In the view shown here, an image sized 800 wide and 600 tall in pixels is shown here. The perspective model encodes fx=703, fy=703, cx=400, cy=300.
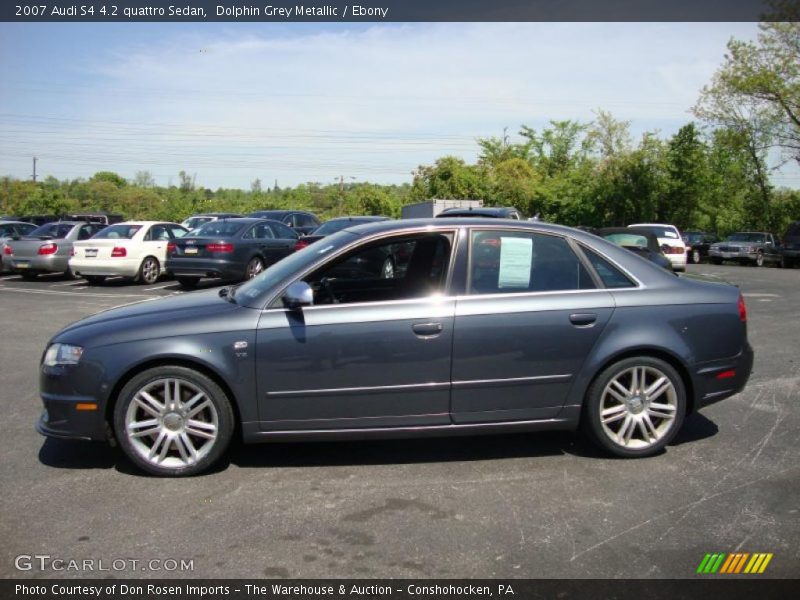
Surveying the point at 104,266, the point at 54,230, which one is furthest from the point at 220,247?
the point at 54,230

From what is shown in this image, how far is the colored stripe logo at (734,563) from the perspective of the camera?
10.8 ft

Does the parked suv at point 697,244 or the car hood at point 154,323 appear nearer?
the car hood at point 154,323

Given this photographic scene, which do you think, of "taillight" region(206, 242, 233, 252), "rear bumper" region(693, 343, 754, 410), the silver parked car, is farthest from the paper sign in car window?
the silver parked car

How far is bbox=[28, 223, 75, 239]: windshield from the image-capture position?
712 inches

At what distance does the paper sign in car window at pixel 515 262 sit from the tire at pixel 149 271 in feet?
44.5

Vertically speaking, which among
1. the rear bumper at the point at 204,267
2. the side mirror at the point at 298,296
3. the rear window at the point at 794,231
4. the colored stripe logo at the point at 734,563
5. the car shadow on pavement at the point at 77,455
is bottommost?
the car shadow on pavement at the point at 77,455

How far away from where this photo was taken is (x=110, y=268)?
53.2 ft

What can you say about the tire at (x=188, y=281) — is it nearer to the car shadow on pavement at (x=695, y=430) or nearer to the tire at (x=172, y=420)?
the tire at (x=172, y=420)

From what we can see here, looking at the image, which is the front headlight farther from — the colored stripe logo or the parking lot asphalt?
the colored stripe logo

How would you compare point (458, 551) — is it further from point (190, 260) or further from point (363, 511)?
point (190, 260)

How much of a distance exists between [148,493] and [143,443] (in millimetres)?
386

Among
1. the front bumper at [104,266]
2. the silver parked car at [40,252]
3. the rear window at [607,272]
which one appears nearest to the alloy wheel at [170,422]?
the rear window at [607,272]

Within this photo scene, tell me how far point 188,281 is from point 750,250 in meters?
24.5

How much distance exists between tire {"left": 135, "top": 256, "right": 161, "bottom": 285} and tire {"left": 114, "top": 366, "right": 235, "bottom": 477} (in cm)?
1298
